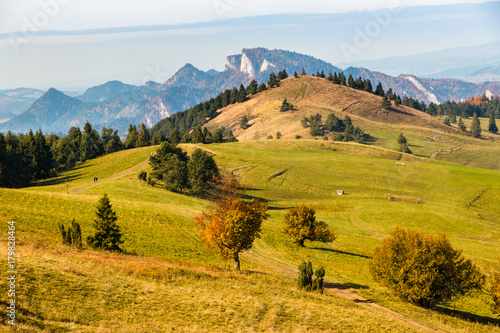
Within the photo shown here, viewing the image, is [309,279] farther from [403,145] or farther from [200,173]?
[403,145]

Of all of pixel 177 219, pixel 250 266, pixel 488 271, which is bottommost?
pixel 488 271

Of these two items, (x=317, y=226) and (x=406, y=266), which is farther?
(x=317, y=226)

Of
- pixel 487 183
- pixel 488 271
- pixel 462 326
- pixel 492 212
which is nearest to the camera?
pixel 462 326

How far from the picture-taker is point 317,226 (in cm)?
6262

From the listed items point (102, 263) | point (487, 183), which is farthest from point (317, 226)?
point (487, 183)

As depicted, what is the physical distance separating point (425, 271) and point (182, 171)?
244 ft

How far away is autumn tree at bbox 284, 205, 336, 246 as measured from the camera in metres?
60.4

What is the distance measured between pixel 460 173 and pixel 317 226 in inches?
3695

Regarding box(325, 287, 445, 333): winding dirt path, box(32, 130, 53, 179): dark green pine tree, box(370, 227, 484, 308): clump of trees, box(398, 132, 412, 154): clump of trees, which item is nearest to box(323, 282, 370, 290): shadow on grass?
box(325, 287, 445, 333): winding dirt path

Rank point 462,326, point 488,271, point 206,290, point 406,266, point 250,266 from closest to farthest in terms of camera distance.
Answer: point 206,290 < point 462,326 < point 406,266 < point 250,266 < point 488,271

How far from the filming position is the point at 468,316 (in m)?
40.3

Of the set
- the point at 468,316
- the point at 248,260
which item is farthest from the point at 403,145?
the point at 248,260

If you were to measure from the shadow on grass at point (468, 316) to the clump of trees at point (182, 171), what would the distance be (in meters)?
72.0

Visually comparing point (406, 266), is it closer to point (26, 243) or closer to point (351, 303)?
point (351, 303)
